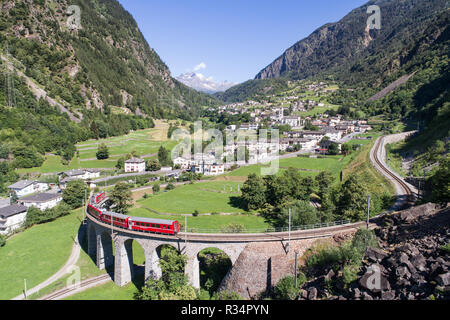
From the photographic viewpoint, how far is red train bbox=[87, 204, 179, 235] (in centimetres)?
2945

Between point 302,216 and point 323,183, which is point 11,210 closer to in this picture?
point 302,216

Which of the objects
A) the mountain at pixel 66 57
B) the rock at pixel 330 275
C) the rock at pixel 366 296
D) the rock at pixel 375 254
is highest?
the mountain at pixel 66 57

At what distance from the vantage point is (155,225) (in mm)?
30312

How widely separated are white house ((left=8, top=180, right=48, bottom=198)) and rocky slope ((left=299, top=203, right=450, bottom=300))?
221 feet

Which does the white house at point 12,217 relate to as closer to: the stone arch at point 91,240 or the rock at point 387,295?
the stone arch at point 91,240

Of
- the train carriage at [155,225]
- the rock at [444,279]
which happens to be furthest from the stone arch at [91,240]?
the rock at [444,279]

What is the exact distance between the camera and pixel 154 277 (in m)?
30.3

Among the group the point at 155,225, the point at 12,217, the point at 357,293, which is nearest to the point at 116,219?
the point at 155,225

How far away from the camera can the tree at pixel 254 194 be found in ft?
168

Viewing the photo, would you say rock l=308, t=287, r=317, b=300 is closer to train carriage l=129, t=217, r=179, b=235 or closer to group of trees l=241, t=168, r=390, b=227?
group of trees l=241, t=168, r=390, b=227

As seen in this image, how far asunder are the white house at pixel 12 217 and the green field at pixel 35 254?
3.48 meters

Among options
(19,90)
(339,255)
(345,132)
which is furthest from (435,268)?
(19,90)

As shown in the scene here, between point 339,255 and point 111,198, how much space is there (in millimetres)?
42527

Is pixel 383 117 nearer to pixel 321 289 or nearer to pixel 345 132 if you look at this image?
pixel 345 132
